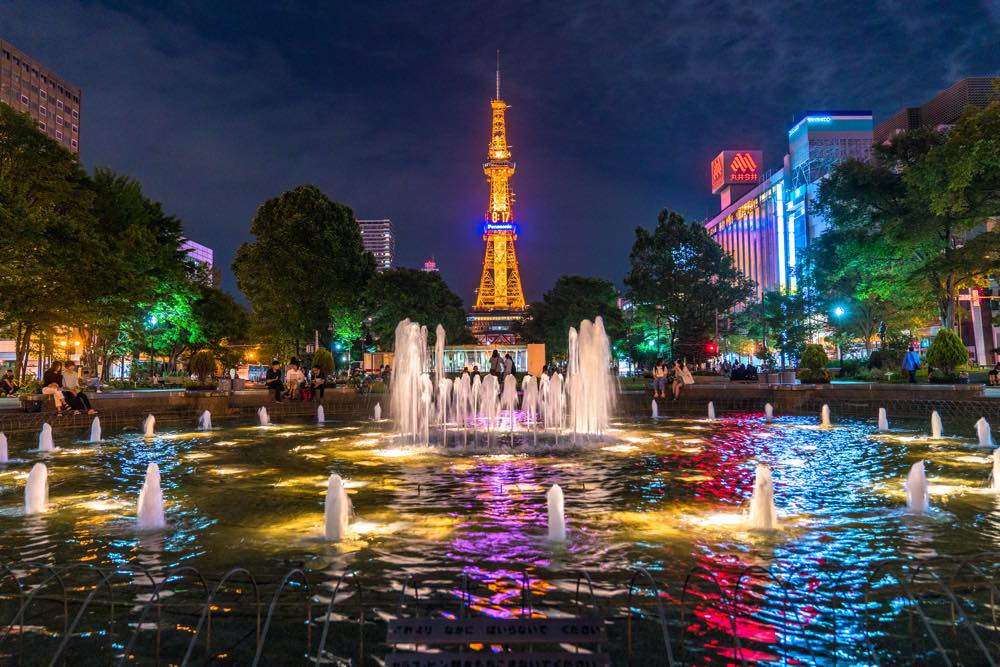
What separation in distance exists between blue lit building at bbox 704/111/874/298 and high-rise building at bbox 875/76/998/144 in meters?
5.54

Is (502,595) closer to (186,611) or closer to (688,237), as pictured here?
(186,611)

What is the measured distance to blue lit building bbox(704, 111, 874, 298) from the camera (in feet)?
284

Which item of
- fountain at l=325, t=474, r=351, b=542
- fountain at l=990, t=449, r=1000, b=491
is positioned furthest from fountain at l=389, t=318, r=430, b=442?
fountain at l=990, t=449, r=1000, b=491

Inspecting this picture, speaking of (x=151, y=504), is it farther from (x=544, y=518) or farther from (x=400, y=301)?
(x=400, y=301)

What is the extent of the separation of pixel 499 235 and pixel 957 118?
66754 mm

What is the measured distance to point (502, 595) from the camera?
205 inches

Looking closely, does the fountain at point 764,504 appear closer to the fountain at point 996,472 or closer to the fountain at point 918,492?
the fountain at point 918,492

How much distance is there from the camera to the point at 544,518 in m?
7.90

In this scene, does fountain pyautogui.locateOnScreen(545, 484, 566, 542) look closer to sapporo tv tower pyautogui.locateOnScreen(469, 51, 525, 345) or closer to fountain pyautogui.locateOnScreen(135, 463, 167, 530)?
fountain pyautogui.locateOnScreen(135, 463, 167, 530)

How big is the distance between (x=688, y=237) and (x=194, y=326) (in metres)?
31.6

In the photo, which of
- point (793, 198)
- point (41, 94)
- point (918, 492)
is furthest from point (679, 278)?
point (41, 94)

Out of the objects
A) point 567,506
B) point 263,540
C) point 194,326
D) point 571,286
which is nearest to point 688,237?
point 571,286

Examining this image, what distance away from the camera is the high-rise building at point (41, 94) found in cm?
8881

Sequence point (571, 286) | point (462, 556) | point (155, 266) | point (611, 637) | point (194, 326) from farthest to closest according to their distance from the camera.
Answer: point (571, 286) < point (194, 326) < point (155, 266) < point (462, 556) < point (611, 637)
